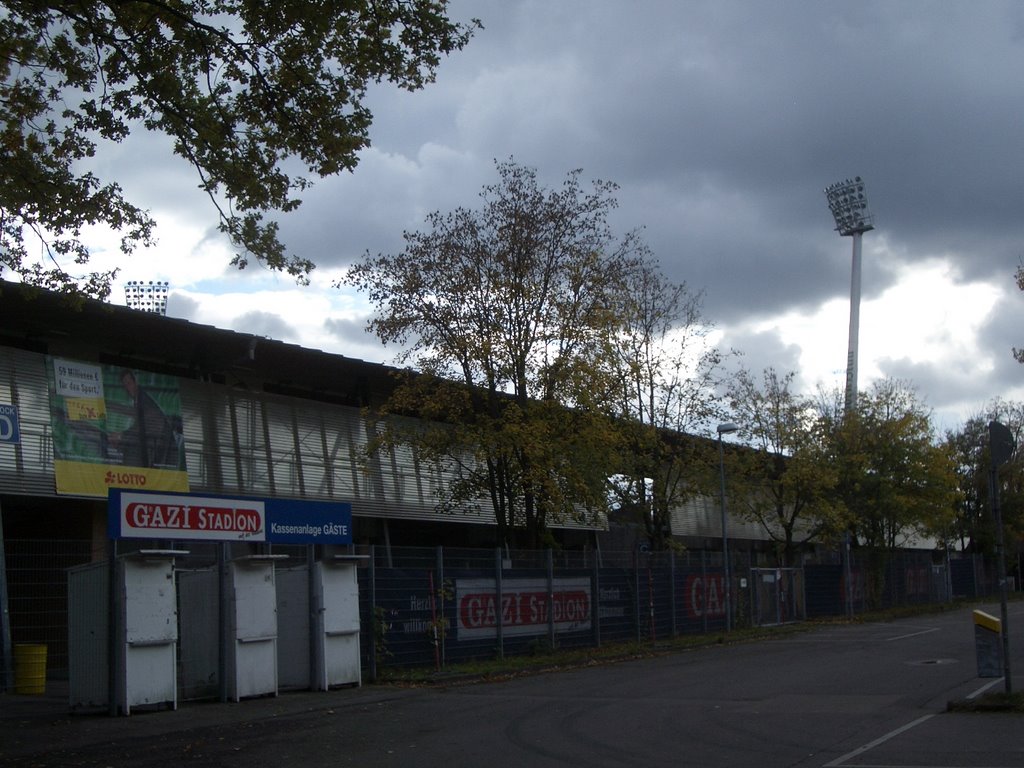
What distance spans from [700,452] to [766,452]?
6.50 metres

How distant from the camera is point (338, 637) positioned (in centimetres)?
1822

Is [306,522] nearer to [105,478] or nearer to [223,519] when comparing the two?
[223,519]

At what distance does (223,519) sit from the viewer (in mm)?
16688

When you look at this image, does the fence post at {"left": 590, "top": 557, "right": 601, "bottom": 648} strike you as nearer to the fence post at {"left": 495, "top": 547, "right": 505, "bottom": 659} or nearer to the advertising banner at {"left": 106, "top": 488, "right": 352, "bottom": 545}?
the fence post at {"left": 495, "top": 547, "right": 505, "bottom": 659}

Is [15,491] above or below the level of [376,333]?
below

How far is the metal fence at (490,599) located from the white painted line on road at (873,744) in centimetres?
956

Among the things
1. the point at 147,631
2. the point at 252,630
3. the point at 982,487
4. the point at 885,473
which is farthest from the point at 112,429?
the point at 982,487

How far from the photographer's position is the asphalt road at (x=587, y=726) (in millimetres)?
10836

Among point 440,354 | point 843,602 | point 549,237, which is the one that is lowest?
point 843,602

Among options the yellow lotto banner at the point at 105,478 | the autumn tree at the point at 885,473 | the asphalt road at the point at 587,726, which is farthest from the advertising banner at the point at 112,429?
the autumn tree at the point at 885,473

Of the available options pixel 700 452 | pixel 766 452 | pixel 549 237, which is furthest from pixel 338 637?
pixel 766 452

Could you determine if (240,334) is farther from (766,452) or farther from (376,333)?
(766,452)


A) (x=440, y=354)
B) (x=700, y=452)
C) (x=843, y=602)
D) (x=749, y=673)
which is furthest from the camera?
(x=843, y=602)

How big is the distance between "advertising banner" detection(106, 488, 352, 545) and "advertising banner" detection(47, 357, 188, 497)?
7158 millimetres
